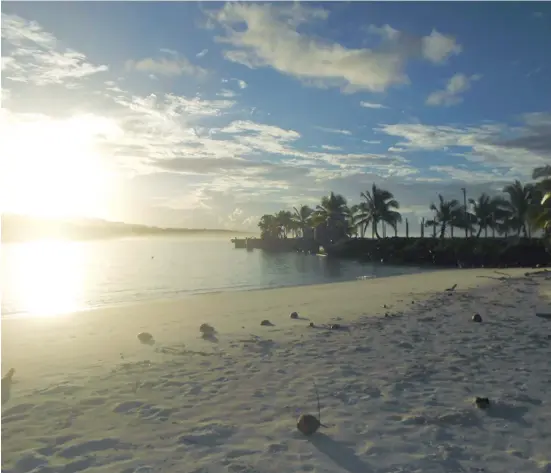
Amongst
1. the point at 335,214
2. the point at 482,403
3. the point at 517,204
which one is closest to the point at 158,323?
the point at 482,403

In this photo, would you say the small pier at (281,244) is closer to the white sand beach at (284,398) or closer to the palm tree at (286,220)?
the palm tree at (286,220)

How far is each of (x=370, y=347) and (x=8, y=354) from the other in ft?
23.8

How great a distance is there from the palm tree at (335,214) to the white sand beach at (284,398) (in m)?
69.2

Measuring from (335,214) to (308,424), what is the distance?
7665cm

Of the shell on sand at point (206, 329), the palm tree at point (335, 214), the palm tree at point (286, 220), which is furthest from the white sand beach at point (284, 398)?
the palm tree at point (286, 220)

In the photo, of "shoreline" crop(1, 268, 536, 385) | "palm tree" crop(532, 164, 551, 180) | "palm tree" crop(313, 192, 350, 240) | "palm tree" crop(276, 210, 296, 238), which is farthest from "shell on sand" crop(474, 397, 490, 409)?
"palm tree" crop(276, 210, 296, 238)

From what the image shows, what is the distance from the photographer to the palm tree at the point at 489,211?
60956 millimetres

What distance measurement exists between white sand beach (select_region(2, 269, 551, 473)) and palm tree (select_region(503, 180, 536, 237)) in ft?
164

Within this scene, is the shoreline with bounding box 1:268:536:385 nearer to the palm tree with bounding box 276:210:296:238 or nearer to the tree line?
the tree line

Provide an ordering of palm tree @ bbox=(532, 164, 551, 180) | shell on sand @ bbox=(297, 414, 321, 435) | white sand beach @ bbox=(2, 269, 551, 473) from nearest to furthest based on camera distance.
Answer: white sand beach @ bbox=(2, 269, 551, 473) → shell on sand @ bbox=(297, 414, 321, 435) → palm tree @ bbox=(532, 164, 551, 180)

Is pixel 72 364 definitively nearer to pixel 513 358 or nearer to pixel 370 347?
pixel 370 347

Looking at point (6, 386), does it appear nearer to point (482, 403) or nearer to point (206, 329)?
point (206, 329)

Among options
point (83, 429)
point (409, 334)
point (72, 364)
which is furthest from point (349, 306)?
point (83, 429)

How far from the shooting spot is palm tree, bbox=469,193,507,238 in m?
61.0
